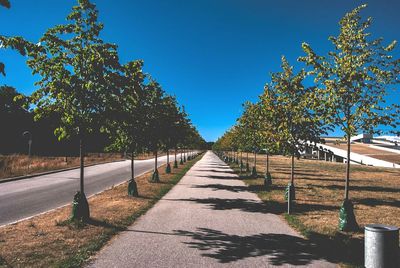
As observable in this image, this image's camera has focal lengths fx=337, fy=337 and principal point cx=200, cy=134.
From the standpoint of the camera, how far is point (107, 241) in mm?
8648

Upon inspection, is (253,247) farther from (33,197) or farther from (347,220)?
(33,197)

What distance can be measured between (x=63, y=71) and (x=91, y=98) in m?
1.13

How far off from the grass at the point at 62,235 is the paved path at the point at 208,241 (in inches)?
18.2

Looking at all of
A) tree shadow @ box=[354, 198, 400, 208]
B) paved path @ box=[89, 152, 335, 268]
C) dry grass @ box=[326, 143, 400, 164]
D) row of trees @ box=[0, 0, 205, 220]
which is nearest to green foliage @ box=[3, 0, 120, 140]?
row of trees @ box=[0, 0, 205, 220]

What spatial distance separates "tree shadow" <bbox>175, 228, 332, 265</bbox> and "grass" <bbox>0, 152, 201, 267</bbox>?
233 centimetres

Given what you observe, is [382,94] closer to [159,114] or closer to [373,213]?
[373,213]

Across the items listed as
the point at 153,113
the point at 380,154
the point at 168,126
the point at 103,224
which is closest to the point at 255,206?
the point at 103,224

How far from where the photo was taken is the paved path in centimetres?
716

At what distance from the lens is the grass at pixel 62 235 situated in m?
7.16

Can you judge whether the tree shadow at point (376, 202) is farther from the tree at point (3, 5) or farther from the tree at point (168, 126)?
the tree at point (3, 5)

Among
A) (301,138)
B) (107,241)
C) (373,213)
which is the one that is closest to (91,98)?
(107,241)

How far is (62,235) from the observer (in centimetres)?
908

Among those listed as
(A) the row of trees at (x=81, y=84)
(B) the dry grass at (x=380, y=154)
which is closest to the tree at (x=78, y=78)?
A: (A) the row of trees at (x=81, y=84)

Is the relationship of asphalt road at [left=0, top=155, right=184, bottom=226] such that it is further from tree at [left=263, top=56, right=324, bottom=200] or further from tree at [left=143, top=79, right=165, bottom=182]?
tree at [left=263, top=56, right=324, bottom=200]
